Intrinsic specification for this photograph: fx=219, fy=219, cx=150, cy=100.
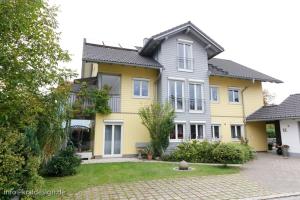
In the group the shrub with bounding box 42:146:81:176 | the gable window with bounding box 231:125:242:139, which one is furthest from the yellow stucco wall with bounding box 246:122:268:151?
the shrub with bounding box 42:146:81:176

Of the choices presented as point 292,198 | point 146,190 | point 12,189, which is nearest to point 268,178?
point 292,198

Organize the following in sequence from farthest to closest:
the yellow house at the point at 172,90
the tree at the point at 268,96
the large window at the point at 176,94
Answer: the tree at the point at 268,96 < the large window at the point at 176,94 < the yellow house at the point at 172,90

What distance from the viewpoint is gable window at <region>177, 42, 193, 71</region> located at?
18.6m

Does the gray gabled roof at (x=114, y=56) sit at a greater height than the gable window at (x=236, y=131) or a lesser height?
greater

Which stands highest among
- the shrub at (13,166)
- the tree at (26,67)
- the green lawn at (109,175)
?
the tree at (26,67)

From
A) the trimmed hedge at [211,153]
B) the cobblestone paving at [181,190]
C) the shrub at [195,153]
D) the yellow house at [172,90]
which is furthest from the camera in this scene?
the yellow house at [172,90]

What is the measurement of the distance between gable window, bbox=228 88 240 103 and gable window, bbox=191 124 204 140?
201 inches

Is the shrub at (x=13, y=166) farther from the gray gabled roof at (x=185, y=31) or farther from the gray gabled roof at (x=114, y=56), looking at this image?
the gray gabled roof at (x=185, y=31)

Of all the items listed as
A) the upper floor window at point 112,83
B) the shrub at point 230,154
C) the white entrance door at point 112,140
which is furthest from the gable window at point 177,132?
the upper floor window at point 112,83

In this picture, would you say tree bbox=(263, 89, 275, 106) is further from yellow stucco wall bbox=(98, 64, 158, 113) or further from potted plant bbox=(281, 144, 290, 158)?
yellow stucco wall bbox=(98, 64, 158, 113)

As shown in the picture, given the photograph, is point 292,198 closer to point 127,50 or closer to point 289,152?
Result: point 289,152

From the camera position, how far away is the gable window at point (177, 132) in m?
17.3

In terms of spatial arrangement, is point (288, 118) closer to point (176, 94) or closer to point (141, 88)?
point (176, 94)

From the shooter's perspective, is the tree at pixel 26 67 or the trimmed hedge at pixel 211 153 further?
the trimmed hedge at pixel 211 153
